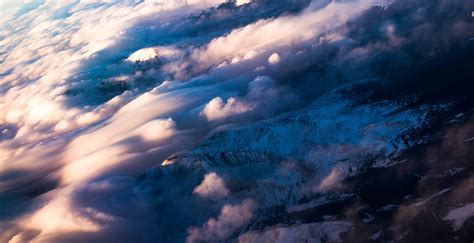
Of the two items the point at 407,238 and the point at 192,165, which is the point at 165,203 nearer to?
the point at 192,165

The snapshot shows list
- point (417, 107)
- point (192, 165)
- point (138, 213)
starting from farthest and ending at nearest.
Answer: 1. point (417, 107)
2. point (192, 165)
3. point (138, 213)

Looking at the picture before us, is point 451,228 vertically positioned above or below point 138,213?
below

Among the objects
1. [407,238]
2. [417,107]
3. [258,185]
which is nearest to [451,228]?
[407,238]

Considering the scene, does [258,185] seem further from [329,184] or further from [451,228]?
[451,228]

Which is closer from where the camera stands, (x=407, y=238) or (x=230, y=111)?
(x=407, y=238)

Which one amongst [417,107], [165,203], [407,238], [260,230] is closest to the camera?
[407,238]

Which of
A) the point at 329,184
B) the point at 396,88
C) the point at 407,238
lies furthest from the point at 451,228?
the point at 396,88

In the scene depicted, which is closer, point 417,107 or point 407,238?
point 407,238

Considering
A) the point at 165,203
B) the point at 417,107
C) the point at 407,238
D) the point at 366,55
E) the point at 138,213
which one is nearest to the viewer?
the point at 407,238

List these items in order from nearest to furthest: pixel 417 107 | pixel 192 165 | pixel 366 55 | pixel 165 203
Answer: pixel 165 203
pixel 192 165
pixel 417 107
pixel 366 55
